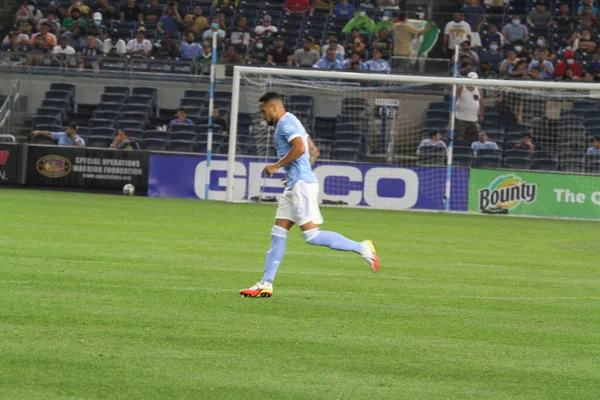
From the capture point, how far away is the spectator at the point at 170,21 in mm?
35528

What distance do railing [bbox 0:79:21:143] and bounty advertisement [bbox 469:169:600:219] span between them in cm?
1292

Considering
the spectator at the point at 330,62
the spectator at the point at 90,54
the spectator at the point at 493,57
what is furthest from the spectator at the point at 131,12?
the spectator at the point at 493,57

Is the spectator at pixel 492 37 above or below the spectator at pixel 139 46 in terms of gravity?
above

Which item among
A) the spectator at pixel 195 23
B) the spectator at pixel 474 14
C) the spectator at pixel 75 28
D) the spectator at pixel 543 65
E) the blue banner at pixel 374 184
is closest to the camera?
the blue banner at pixel 374 184

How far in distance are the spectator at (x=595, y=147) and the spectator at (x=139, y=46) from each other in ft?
43.0

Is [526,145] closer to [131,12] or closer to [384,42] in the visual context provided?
[384,42]

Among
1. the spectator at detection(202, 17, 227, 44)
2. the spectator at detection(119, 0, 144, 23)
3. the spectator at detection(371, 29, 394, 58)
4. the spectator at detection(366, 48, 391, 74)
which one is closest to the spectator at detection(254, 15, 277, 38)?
the spectator at detection(202, 17, 227, 44)

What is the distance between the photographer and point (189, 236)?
59.1 ft

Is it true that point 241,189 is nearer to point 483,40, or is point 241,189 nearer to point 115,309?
point 483,40

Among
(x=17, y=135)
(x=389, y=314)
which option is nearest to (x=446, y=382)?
(x=389, y=314)

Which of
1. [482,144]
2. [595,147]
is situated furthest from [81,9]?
[595,147]

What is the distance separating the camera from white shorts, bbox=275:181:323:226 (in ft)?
38.1

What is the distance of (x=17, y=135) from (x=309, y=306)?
22777 mm

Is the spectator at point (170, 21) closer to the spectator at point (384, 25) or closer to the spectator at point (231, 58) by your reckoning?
the spectator at point (231, 58)
